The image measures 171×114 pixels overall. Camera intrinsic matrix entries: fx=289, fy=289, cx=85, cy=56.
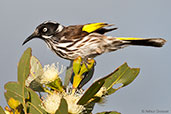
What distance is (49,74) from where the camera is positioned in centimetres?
280

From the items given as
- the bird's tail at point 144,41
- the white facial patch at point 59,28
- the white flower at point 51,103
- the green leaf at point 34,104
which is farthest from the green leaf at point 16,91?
the bird's tail at point 144,41

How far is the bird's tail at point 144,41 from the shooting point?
4.37m

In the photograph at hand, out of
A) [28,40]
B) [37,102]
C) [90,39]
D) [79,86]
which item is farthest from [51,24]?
[37,102]

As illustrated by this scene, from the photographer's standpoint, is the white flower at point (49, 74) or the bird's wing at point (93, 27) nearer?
the white flower at point (49, 74)

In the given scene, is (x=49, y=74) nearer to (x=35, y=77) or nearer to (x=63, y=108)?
(x=35, y=77)

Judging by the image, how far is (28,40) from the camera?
13.3 feet

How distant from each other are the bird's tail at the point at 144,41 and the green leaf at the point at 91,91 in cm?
220

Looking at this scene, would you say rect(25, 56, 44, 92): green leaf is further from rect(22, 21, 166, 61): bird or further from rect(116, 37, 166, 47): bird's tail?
rect(116, 37, 166, 47): bird's tail

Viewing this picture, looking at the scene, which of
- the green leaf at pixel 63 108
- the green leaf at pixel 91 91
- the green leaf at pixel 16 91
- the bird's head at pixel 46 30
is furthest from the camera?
the bird's head at pixel 46 30

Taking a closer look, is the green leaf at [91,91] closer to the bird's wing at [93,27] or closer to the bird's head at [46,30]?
the bird's head at [46,30]

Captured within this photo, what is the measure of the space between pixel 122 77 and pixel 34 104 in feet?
2.89

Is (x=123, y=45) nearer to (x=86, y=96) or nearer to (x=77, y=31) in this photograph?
(x=77, y=31)

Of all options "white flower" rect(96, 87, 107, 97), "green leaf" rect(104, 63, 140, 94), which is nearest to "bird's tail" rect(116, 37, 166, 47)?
"green leaf" rect(104, 63, 140, 94)

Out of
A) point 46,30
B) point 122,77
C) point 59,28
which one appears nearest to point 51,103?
point 122,77
